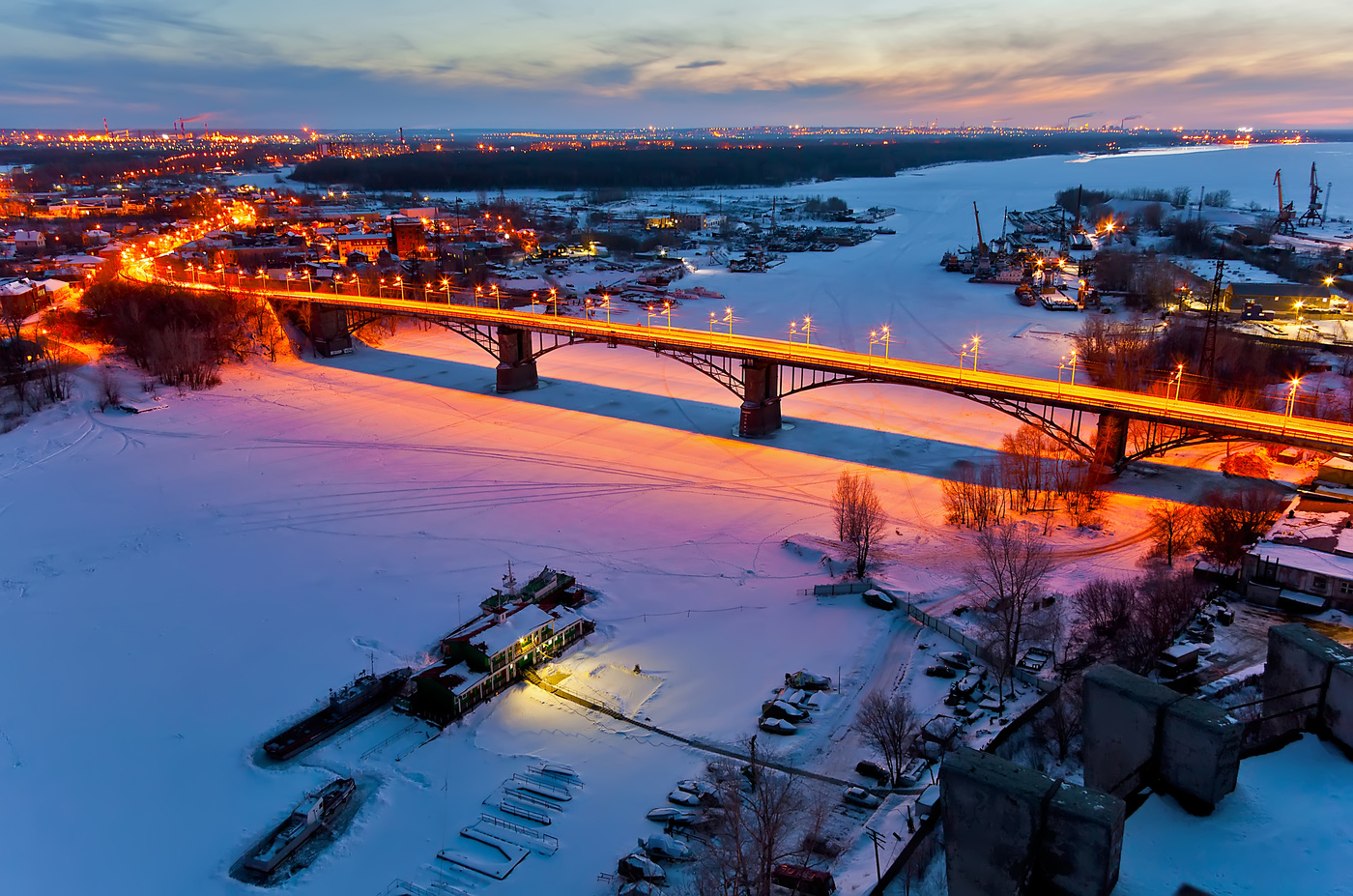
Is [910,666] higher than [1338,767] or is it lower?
lower

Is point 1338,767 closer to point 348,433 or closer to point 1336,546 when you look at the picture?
point 1336,546

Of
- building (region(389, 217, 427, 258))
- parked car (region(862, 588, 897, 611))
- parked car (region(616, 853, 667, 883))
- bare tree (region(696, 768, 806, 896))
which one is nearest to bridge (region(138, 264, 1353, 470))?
parked car (region(862, 588, 897, 611))

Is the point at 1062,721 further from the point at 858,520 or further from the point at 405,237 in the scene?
the point at 405,237

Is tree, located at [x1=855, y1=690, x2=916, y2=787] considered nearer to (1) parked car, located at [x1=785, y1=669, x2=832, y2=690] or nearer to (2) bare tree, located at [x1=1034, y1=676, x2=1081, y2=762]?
(1) parked car, located at [x1=785, y1=669, x2=832, y2=690]


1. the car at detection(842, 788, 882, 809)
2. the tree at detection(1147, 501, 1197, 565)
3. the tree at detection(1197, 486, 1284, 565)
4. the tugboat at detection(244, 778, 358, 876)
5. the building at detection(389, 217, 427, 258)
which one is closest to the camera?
the tugboat at detection(244, 778, 358, 876)

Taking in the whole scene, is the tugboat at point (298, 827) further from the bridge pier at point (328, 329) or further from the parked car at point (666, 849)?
the bridge pier at point (328, 329)

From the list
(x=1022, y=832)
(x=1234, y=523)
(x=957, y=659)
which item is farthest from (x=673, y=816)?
(x=1234, y=523)

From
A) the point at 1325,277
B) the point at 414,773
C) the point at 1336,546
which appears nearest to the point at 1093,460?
the point at 1336,546

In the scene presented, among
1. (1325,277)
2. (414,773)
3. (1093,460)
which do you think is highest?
(1325,277)

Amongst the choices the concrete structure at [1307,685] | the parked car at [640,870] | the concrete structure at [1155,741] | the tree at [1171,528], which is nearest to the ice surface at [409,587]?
the parked car at [640,870]
